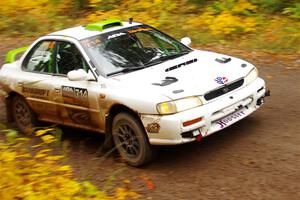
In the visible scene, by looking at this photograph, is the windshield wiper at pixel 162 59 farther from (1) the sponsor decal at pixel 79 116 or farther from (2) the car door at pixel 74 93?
(1) the sponsor decal at pixel 79 116

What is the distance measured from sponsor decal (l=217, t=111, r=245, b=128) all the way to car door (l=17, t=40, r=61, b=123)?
8.44 ft

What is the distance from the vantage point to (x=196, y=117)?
570 cm

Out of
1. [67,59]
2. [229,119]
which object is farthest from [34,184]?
[67,59]

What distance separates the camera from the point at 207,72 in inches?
248

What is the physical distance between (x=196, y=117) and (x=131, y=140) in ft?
3.23

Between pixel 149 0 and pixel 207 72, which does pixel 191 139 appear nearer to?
pixel 207 72

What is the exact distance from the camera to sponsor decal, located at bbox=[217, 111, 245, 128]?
6035 millimetres

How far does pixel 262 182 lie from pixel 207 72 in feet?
5.47

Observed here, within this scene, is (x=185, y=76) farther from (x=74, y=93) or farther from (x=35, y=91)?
(x=35, y=91)

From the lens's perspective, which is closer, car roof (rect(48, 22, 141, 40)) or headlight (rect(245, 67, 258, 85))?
headlight (rect(245, 67, 258, 85))

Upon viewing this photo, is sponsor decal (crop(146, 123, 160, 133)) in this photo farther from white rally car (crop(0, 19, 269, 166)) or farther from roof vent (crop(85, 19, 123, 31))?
roof vent (crop(85, 19, 123, 31))


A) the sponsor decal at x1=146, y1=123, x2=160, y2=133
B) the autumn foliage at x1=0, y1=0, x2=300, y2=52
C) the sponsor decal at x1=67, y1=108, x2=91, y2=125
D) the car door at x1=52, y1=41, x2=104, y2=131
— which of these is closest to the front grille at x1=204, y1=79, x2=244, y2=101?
the sponsor decal at x1=146, y1=123, x2=160, y2=133

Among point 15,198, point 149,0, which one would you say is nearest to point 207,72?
point 15,198

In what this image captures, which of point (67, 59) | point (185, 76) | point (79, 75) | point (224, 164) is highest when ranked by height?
point (67, 59)
